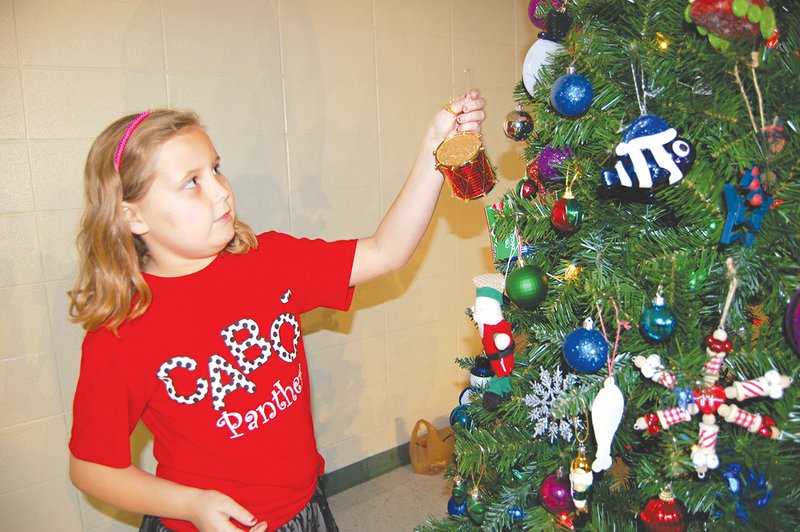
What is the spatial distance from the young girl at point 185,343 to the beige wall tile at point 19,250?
1.90 feet

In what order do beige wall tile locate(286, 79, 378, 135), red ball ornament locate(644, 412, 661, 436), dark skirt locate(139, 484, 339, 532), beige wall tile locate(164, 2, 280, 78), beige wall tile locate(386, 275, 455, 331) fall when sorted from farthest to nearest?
1. beige wall tile locate(386, 275, 455, 331)
2. beige wall tile locate(286, 79, 378, 135)
3. beige wall tile locate(164, 2, 280, 78)
4. dark skirt locate(139, 484, 339, 532)
5. red ball ornament locate(644, 412, 661, 436)

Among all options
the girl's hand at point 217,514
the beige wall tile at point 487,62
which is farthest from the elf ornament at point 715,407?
the beige wall tile at point 487,62

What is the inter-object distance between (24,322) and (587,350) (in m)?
1.58

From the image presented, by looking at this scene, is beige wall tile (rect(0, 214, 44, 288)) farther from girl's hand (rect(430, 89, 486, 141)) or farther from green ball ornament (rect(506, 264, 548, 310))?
green ball ornament (rect(506, 264, 548, 310))

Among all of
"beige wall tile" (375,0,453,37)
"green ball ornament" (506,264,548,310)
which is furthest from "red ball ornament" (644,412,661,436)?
"beige wall tile" (375,0,453,37)

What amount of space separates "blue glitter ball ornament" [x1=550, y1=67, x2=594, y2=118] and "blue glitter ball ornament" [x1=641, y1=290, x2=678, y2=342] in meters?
0.30

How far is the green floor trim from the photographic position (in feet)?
7.44

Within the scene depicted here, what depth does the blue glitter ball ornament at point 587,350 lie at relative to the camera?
32.7 inches

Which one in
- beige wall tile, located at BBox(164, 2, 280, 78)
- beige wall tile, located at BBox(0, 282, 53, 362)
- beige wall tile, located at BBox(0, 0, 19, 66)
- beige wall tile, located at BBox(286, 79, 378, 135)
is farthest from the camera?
beige wall tile, located at BBox(286, 79, 378, 135)

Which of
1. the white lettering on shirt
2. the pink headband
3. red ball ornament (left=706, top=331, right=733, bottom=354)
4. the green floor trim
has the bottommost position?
the green floor trim

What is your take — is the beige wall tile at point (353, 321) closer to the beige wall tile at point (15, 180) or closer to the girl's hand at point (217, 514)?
the beige wall tile at point (15, 180)

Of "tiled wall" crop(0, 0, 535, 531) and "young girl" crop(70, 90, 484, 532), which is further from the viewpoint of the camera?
"tiled wall" crop(0, 0, 535, 531)

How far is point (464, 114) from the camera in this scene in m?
1.11

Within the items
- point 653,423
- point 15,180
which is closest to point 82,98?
point 15,180
